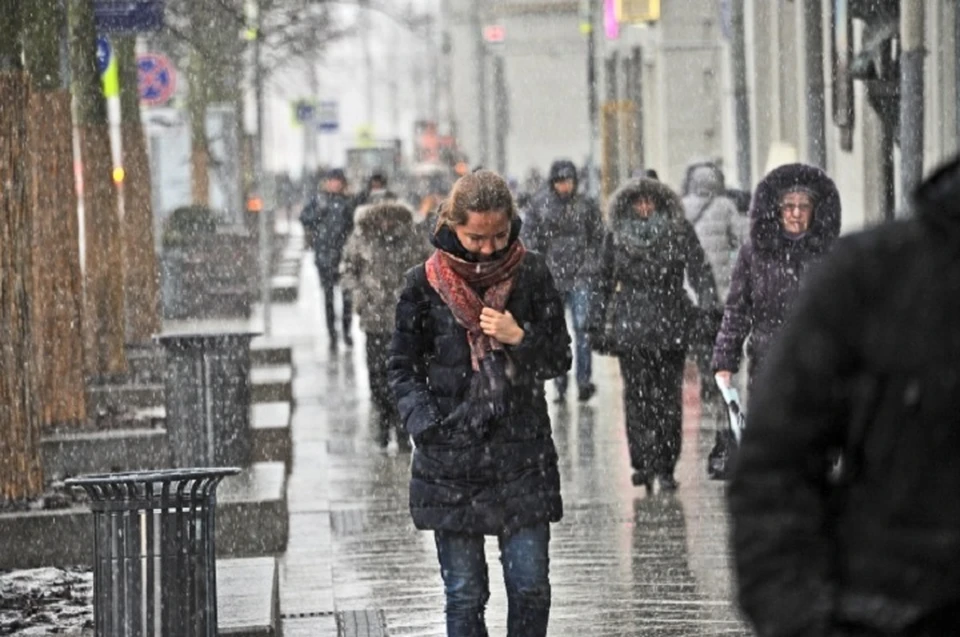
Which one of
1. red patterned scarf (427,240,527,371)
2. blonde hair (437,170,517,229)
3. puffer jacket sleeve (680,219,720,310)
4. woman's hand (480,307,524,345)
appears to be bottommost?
puffer jacket sleeve (680,219,720,310)

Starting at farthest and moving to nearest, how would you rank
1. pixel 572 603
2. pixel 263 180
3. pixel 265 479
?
pixel 263 180 → pixel 265 479 → pixel 572 603

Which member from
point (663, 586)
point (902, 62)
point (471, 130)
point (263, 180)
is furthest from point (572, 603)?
point (471, 130)

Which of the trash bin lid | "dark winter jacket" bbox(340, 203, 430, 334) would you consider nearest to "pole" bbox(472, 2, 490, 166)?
"dark winter jacket" bbox(340, 203, 430, 334)

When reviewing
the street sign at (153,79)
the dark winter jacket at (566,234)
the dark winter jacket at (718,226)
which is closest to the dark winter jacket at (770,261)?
the dark winter jacket at (718,226)

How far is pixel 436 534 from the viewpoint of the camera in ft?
22.6

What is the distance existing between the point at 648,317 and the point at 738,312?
7.90ft

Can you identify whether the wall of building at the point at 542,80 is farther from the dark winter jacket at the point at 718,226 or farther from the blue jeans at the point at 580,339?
the dark winter jacket at the point at 718,226

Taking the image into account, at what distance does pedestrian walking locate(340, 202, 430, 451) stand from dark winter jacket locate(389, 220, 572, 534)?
842 centimetres

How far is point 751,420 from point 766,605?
0.88 ft

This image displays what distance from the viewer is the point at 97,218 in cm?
1873

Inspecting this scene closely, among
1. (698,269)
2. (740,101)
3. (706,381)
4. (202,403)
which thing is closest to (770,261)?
(698,269)

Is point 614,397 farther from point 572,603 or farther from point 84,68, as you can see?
point 572,603

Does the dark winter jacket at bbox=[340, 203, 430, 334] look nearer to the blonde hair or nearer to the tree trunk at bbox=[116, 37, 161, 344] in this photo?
the tree trunk at bbox=[116, 37, 161, 344]

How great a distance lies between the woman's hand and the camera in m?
6.96
